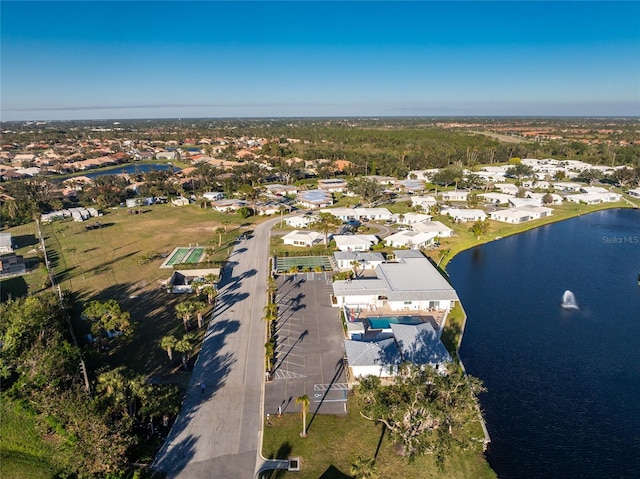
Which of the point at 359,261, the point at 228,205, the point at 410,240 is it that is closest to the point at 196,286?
the point at 359,261

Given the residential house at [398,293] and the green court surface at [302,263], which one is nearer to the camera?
the residential house at [398,293]

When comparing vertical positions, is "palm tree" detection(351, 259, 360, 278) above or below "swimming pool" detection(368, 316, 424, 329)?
above

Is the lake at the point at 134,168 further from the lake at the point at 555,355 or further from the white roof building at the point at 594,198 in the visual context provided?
the white roof building at the point at 594,198

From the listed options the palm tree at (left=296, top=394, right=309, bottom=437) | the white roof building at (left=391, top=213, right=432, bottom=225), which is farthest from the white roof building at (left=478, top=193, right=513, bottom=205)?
the palm tree at (left=296, top=394, right=309, bottom=437)

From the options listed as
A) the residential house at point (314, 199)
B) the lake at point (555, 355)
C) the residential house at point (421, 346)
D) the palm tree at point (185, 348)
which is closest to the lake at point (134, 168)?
the residential house at point (314, 199)

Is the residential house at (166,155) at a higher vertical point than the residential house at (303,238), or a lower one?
higher

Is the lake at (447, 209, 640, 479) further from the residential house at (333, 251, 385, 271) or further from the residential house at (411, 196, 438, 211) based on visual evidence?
the residential house at (411, 196, 438, 211)

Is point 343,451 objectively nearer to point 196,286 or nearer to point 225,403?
point 225,403
